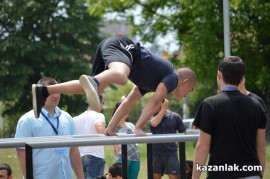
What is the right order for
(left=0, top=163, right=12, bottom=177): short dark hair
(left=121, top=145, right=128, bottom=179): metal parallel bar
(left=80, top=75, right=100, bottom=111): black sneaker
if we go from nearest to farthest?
(left=80, top=75, right=100, bottom=111): black sneaker < (left=121, top=145, right=128, bottom=179): metal parallel bar < (left=0, top=163, right=12, bottom=177): short dark hair

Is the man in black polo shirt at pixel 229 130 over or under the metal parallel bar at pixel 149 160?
Result: over

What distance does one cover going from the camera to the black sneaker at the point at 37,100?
7121 mm

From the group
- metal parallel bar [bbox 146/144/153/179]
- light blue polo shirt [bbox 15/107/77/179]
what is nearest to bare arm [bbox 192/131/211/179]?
metal parallel bar [bbox 146/144/153/179]

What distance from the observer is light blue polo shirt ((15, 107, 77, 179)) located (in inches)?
283

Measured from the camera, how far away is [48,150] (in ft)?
24.0

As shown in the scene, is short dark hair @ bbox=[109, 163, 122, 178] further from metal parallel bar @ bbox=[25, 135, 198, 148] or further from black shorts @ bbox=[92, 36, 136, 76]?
metal parallel bar @ bbox=[25, 135, 198, 148]

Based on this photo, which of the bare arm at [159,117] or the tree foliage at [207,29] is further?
the tree foliage at [207,29]

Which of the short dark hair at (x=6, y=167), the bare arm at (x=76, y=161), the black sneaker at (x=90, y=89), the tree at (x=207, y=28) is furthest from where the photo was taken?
Result: the tree at (x=207, y=28)

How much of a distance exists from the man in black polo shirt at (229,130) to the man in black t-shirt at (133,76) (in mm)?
1638

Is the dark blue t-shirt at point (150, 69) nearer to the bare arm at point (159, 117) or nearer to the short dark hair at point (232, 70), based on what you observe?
the short dark hair at point (232, 70)

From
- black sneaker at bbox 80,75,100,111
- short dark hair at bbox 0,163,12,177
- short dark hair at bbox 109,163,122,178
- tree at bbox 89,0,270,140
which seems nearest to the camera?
black sneaker at bbox 80,75,100,111

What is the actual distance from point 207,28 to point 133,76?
61.8ft

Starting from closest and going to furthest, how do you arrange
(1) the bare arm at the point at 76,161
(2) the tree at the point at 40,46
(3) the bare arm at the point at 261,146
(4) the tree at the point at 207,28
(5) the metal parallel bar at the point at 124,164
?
(3) the bare arm at the point at 261,146, (5) the metal parallel bar at the point at 124,164, (1) the bare arm at the point at 76,161, (4) the tree at the point at 207,28, (2) the tree at the point at 40,46

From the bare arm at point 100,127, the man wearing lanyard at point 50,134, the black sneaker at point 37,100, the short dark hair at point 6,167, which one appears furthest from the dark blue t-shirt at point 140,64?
the bare arm at point 100,127
